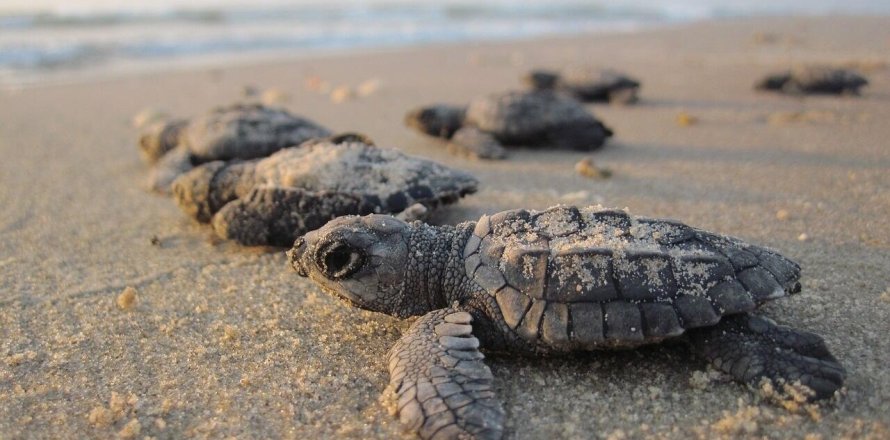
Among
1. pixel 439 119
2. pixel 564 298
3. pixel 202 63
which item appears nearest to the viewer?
pixel 564 298

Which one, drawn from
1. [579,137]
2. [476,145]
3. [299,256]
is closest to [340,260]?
[299,256]

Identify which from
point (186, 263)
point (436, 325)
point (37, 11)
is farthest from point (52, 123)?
point (37, 11)

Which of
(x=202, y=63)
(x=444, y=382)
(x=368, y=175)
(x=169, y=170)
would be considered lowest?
(x=202, y=63)

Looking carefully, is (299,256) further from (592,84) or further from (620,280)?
(592,84)

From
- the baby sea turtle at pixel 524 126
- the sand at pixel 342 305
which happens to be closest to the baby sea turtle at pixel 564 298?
the sand at pixel 342 305

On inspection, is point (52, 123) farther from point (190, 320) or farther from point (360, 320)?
point (360, 320)

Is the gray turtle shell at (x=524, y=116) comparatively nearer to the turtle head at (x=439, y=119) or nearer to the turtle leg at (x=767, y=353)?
the turtle head at (x=439, y=119)
